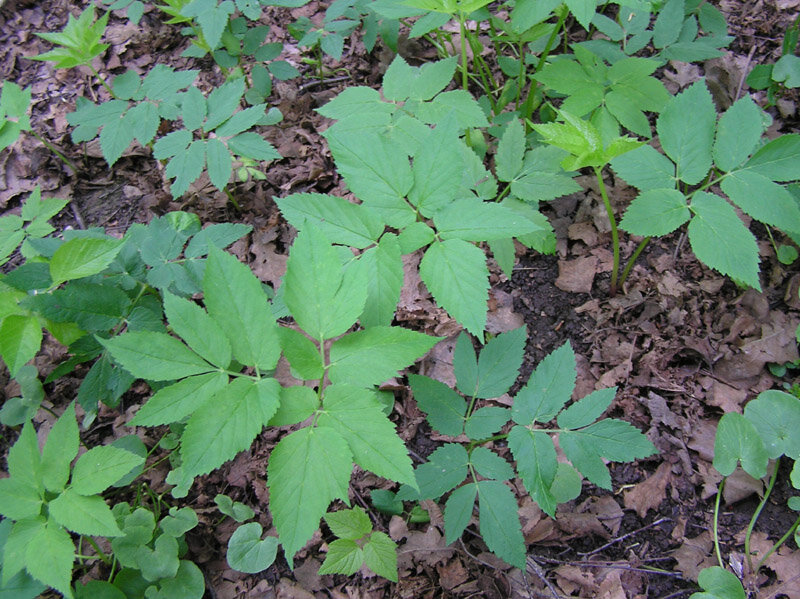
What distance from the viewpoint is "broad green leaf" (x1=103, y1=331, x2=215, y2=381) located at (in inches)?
50.6

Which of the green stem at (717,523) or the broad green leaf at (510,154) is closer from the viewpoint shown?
the green stem at (717,523)

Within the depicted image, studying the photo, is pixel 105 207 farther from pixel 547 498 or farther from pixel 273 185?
pixel 547 498

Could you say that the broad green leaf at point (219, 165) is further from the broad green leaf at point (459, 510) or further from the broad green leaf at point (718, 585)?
the broad green leaf at point (718, 585)

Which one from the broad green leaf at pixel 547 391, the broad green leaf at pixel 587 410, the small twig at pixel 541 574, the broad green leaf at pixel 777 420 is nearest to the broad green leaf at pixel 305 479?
the broad green leaf at pixel 547 391

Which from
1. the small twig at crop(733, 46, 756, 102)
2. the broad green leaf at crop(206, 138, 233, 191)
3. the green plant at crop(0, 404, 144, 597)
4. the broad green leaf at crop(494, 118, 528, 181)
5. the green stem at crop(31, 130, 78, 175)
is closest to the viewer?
the green plant at crop(0, 404, 144, 597)

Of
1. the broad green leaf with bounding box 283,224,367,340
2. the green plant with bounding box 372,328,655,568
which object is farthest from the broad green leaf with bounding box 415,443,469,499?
the broad green leaf with bounding box 283,224,367,340

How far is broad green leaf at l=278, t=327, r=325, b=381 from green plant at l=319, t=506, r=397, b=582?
0.73 m

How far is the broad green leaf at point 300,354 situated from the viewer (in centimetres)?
134

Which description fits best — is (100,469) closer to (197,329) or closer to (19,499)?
(19,499)

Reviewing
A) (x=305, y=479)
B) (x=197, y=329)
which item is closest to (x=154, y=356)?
(x=197, y=329)

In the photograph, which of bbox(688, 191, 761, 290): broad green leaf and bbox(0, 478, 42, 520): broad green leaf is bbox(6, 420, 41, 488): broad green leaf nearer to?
bbox(0, 478, 42, 520): broad green leaf

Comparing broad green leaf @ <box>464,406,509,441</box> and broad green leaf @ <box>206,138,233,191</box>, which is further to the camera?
broad green leaf @ <box>206,138,233,191</box>

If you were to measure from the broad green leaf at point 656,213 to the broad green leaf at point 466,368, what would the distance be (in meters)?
0.72

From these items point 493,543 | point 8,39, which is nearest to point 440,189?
point 493,543
